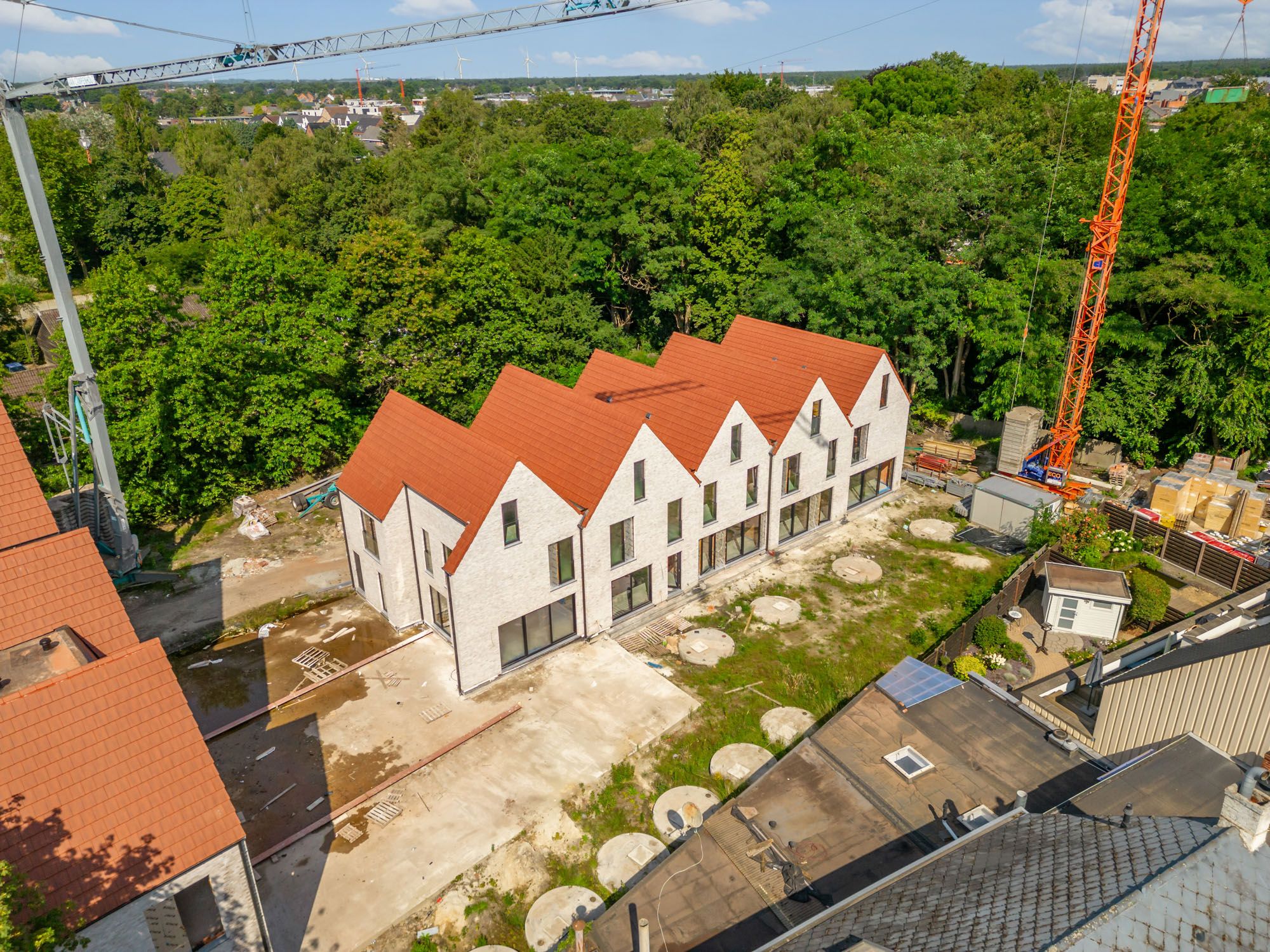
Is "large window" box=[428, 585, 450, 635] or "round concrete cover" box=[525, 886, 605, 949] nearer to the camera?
"round concrete cover" box=[525, 886, 605, 949]

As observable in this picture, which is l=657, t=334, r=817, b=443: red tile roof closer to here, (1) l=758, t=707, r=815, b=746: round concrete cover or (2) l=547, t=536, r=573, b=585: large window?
(2) l=547, t=536, r=573, b=585: large window

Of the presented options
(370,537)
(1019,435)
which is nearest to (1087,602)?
(1019,435)

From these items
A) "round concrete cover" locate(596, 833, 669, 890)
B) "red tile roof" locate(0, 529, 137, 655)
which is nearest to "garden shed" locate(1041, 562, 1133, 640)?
"round concrete cover" locate(596, 833, 669, 890)

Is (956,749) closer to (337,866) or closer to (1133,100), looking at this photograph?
(337,866)

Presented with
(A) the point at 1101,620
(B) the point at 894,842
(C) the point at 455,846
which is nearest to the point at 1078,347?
(A) the point at 1101,620

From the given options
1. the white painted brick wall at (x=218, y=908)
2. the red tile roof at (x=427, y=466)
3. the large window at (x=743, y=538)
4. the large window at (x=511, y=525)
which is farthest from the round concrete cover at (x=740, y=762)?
the white painted brick wall at (x=218, y=908)

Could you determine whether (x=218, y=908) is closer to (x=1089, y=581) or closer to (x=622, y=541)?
(x=622, y=541)
